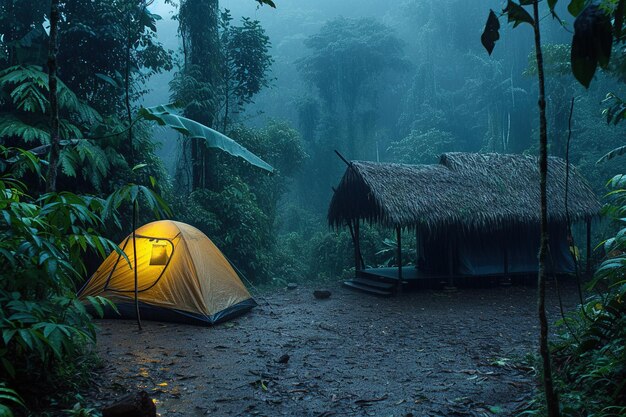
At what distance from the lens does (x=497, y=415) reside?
393 cm

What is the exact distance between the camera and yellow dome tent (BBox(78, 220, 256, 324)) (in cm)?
759

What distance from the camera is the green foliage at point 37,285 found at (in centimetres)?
340

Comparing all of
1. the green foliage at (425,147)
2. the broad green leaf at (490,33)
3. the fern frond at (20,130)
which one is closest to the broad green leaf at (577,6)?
the broad green leaf at (490,33)

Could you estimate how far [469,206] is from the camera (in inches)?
428

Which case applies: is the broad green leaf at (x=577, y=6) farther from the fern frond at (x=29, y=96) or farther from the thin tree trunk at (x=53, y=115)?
the fern frond at (x=29, y=96)

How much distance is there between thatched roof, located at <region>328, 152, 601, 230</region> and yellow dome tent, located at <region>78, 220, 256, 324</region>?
152 inches

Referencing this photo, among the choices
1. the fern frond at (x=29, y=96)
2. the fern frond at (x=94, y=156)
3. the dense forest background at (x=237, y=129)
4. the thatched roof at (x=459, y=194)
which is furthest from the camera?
the thatched roof at (x=459, y=194)

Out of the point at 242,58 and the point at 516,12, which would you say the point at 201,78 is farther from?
the point at 516,12

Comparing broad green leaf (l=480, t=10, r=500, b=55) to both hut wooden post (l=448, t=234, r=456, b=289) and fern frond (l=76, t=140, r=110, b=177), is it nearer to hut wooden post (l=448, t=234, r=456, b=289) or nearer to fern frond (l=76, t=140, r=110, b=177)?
fern frond (l=76, t=140, r=110, b=177)

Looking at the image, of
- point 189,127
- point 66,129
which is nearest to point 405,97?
point 66,129

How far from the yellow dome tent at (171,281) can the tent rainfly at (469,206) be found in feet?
12.6

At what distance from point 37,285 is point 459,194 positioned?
29.9ft

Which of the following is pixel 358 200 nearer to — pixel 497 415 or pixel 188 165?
pixel 188 165

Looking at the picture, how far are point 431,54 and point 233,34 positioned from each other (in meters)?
20.9
